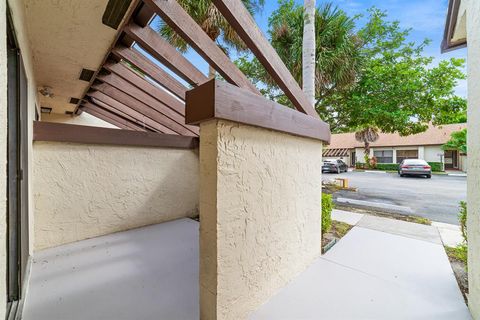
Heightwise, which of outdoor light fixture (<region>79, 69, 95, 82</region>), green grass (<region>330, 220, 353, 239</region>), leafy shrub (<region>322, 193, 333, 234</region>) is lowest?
green grass (<region>330, 220, 353, 239</region>)

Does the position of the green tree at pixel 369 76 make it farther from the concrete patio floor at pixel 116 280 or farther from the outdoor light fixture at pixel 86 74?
the concrete patio floor at pixel 116 280

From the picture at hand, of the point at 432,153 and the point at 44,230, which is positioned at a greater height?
the point at 432,153

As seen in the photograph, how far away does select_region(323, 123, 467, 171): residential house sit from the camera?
1931 cm

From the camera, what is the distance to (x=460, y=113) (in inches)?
229

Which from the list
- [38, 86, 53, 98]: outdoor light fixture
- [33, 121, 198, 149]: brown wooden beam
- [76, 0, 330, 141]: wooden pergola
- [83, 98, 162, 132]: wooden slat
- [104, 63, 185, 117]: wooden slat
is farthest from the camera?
[83, 98, 162, 132]: wooden slat

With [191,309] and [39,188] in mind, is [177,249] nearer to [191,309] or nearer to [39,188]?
[191,309]

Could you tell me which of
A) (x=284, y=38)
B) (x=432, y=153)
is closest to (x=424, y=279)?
(x=284, y=38)

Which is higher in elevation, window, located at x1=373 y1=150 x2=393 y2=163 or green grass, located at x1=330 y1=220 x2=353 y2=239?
window, located at x1=373 y1=150 x2=393 y2=163

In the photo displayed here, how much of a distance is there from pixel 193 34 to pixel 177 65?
716 millimetres

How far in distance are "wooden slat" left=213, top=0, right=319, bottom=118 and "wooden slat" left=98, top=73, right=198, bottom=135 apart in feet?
8.92

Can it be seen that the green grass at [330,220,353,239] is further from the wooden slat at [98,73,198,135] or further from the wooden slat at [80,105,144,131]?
the wooden slat at [80,105,144,131]

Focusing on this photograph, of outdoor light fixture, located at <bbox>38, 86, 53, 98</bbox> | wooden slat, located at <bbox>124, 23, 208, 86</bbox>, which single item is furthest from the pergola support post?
outdoor light fixture, located at <bbox>38, 86, 53, 98</bbox>

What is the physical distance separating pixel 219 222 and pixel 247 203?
0.32 metres

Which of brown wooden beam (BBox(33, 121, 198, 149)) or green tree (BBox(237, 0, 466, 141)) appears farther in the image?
green tree (BBox(237, 0, 466, 141))
